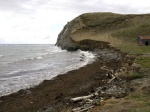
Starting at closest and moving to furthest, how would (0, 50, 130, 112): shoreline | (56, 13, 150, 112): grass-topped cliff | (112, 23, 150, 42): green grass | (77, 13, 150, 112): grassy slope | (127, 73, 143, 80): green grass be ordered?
1. (77, 13, 150, 112): grassy slope
2. (0, 50, 130, 112): shoreline
3. (127, 73, 143, 80): green grass
4. (56, 13, 150, 112): grass-topped cliff
5. (112, 23, 150, 42): green grass

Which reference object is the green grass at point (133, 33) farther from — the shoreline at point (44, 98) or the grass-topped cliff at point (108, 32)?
the shoreline at point (44, 98)

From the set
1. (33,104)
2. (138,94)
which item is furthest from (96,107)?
(33,104)

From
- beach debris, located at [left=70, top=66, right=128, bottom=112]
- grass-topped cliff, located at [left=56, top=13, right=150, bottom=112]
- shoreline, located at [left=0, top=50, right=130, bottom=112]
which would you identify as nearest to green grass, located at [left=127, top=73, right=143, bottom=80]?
beach debris, located at [left=70, top=66, right=128, bottom=112]

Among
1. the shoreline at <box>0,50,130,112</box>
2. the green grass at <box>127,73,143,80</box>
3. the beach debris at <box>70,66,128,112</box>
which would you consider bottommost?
the shoreline at <box>0,50,130,112</box>

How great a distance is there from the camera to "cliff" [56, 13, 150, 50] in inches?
4218

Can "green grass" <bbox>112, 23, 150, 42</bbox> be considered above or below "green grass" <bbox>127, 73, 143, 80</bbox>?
above

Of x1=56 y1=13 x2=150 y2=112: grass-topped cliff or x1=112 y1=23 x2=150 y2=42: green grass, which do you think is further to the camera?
x1=112 y1=23 x2=150 y2=42: green grass

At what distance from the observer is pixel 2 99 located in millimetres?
24719

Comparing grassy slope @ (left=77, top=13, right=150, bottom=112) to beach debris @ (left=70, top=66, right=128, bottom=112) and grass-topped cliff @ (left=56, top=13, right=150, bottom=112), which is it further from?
beach debris @ (left=70, top=66, right=128, bottom=112)

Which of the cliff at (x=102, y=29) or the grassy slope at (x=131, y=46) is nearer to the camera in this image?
the grassy slope at (x=131, y=46)

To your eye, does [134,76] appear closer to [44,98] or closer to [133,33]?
[44,98]

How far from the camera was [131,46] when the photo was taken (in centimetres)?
7662

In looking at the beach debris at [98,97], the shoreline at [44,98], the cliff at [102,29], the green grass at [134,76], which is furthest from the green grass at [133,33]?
the beach debris at [98,97]

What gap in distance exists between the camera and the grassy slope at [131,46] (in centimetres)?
1628
